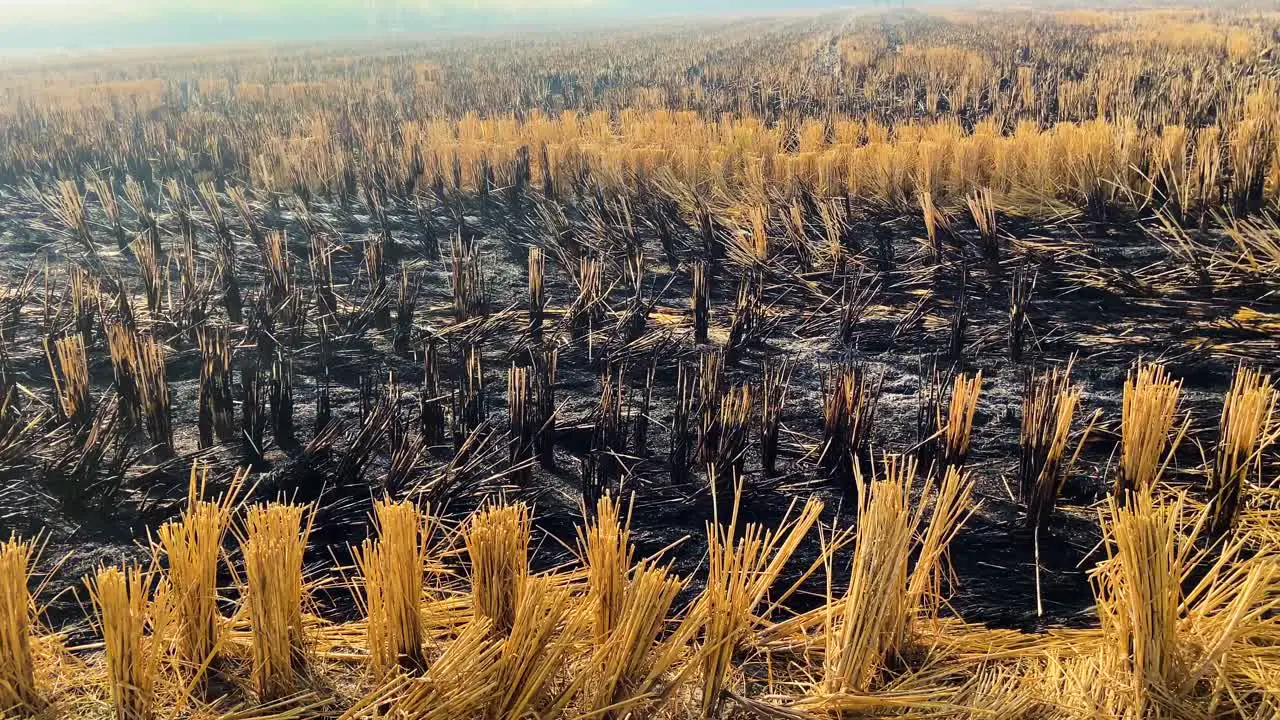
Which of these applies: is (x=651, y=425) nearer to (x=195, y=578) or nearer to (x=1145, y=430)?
(x=1145, y=430)

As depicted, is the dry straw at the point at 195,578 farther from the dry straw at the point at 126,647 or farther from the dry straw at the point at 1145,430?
the dry straw at the point at 1145,430

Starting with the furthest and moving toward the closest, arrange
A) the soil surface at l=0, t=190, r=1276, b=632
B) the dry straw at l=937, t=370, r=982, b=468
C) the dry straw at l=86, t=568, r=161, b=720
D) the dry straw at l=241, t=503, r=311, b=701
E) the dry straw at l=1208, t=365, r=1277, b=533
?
the dry straw at l=937, t=370, r=982, b=468 < the soil surface at l=0, t=190, r=1276, b=632 < the dry straw at l=1208, t=365, r=1277, b=533 < the dry straw at l=241, t=503, r=311, b=701 < the dry straw at l=86, t=568, r=161, b=720

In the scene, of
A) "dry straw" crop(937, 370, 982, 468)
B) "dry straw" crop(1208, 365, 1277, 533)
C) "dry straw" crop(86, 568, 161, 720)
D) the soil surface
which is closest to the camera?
"dry straw" crop(86, 568, 161, 720)

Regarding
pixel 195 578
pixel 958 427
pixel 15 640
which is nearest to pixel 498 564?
pixel 195 578

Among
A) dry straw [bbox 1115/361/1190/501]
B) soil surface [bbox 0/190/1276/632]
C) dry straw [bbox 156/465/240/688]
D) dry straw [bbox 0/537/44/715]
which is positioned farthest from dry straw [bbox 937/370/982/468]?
dry straw [bbox 0/537/44/715]

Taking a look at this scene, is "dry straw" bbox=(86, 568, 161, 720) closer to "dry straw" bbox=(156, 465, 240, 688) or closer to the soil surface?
"dry straw" bbox=(156, 465, 240, 688)

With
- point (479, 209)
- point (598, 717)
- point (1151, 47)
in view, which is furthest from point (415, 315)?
point (1151, 47)

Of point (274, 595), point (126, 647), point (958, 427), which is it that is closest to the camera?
point (126, 647)

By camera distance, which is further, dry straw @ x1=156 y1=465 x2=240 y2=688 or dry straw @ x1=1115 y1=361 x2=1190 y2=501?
dry straw @ x1=1115 y1=361 x2=1190 y2=501
